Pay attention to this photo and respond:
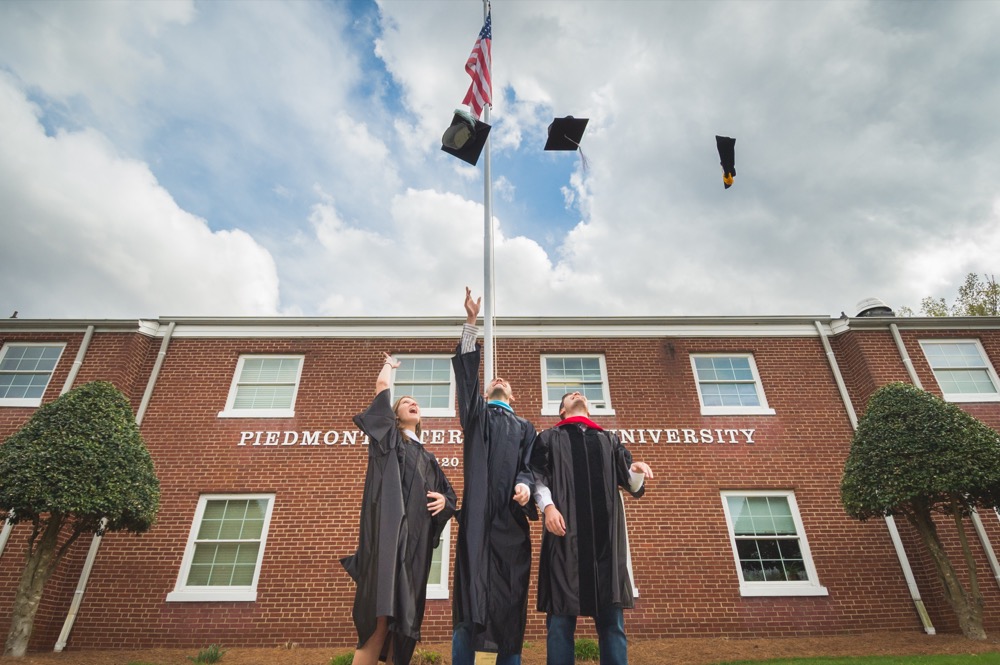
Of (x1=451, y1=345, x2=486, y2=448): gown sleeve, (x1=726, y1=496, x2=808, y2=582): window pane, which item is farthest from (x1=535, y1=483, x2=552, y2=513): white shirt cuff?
(x1=726, y1=496, x2=808, y2=582): window pane

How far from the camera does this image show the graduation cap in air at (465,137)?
711cm

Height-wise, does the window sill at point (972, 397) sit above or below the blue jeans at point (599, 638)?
above

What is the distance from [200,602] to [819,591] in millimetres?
10203

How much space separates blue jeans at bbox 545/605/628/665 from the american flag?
6368 mm

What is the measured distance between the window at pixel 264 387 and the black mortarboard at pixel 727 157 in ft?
28.3

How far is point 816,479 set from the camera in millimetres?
10453

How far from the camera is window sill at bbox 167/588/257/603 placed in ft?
30.4

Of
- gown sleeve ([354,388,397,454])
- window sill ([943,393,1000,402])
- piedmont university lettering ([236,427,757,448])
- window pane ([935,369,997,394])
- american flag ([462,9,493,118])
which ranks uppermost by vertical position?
american flag ([462,9,493,118])

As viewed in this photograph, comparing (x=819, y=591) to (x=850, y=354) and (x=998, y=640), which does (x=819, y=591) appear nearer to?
(x=998, y=640)

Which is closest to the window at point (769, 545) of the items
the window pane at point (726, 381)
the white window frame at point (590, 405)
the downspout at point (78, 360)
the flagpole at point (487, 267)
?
the window pane at point (726, 381)

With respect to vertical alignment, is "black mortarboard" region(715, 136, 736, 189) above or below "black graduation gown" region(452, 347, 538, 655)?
above

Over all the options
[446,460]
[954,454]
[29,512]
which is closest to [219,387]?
[29,512]

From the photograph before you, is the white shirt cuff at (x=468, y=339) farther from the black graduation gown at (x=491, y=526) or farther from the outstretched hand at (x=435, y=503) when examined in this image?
the outstretched hand at (x=435, y=503)

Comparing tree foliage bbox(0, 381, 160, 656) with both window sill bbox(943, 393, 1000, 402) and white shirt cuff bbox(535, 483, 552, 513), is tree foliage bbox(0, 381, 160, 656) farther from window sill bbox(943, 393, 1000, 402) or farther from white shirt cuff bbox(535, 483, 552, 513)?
window sill bbox(943, 393, 1000, 402)
